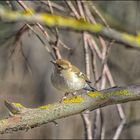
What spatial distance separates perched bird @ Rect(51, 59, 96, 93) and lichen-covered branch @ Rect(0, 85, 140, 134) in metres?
0.78

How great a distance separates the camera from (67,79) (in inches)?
136

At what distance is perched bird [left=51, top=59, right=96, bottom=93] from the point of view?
3.32m

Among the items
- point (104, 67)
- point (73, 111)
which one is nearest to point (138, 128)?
point (104, 67)

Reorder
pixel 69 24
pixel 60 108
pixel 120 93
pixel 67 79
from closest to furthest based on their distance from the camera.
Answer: pixel 69 24, pixel 60 108, pixel 120 93, pixel 67 79

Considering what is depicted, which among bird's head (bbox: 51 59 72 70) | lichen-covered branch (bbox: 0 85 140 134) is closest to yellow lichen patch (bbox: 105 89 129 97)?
lichen-covered branch (bbox: 0 85 140 134)

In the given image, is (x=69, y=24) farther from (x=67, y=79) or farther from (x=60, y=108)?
(x=67, y=79)

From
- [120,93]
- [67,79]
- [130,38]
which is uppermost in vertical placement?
[130,38]

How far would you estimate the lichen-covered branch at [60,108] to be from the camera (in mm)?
2285

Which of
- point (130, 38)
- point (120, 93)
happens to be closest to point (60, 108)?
point (120, 93)

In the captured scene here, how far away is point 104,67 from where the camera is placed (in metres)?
3.75

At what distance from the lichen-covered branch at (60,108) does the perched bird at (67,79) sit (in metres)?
0.78

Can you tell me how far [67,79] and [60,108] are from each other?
3.70ft

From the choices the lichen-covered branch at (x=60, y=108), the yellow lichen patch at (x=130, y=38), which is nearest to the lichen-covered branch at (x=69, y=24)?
the yellow lichen patch at (x=130, y=38)

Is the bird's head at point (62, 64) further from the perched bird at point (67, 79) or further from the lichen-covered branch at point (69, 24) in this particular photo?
the lichen-covered branch at point (69, 24)
